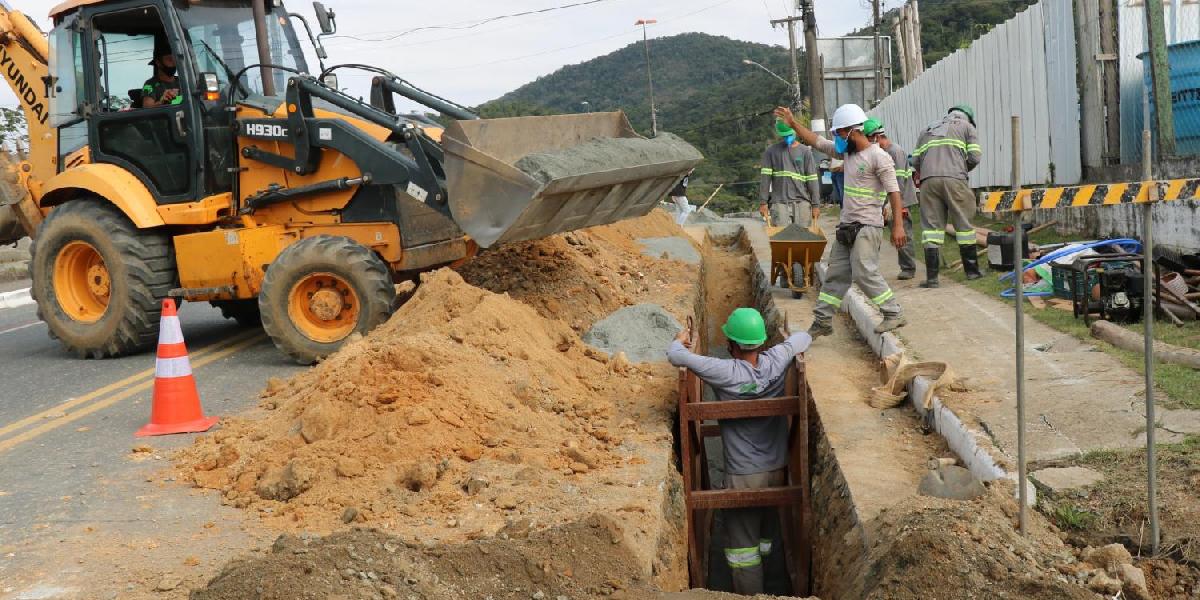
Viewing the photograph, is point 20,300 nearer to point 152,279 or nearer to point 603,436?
point 152,279

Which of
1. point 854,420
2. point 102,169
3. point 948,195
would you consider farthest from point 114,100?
point 948,195

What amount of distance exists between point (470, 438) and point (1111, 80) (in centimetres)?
969

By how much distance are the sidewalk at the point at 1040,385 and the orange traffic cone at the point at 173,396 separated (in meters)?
4.77

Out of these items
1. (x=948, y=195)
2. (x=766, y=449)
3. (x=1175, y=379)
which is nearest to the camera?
(x=1175, y=379)

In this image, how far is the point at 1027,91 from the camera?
15797 mm

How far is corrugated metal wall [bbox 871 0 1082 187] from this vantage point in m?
14.1

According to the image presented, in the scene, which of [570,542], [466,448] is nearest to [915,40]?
[466,448]

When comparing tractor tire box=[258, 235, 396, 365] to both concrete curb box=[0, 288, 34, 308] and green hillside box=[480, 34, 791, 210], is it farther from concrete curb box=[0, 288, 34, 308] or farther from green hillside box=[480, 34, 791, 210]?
green hillside box=[480, 34, 791, 210]

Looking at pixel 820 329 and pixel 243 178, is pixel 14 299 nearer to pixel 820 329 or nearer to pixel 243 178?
pixel 243 178

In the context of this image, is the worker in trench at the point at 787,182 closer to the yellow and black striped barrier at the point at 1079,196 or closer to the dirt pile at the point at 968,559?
the yellow and black striped barrier at the point at 1079,196

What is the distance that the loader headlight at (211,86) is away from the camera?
9.73 meters

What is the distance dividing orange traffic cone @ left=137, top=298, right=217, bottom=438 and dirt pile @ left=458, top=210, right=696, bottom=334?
317 cm

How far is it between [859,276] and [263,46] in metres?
5.63

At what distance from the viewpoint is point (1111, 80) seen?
12.9 m
